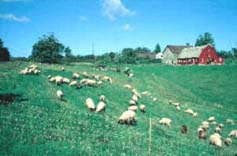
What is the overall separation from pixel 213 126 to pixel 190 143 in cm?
953

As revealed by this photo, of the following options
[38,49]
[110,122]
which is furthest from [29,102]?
[38,49]

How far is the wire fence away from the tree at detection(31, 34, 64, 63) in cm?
3815

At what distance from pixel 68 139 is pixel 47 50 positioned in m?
44.1

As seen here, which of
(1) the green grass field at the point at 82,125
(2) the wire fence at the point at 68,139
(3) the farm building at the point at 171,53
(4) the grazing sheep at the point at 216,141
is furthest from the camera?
(3) the farm building at the point at 171,53

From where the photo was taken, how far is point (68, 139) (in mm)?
16297

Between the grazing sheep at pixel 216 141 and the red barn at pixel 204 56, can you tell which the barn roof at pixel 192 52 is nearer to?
the red barn at pixel 204 56

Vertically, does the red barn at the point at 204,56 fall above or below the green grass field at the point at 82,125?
above

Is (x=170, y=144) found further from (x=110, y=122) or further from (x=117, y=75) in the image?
(x=117, y=75)

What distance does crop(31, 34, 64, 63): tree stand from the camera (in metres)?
57.7

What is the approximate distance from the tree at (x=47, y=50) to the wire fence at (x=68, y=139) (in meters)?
38.1

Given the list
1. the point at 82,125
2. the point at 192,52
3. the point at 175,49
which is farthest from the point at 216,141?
the point at 175,49

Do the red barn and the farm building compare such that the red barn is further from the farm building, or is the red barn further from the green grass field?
the green grass field

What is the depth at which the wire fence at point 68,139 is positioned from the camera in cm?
1478

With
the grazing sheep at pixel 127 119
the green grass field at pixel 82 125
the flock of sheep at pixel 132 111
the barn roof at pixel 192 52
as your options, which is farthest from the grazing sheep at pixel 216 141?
the barn roof at pixel 192 52
